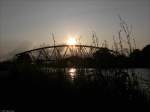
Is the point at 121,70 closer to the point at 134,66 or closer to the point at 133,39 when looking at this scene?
the point at 134,66

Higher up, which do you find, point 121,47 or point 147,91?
point 121,47

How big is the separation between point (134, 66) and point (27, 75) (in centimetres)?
277

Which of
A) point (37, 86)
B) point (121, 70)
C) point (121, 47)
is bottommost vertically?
point (37, 86)

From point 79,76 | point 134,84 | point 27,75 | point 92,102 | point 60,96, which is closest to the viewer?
point 92,102

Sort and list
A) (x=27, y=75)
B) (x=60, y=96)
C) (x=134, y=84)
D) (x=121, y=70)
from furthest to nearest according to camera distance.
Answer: (x=27, y=75) < (x=121, y=70) < (x=134, y=84) < (x=60, y=96)

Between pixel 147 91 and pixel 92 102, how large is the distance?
166 centimetres

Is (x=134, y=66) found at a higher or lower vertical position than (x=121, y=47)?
lower

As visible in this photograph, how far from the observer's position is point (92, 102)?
14.1 ft

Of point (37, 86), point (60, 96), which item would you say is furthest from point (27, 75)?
point (60, 96)

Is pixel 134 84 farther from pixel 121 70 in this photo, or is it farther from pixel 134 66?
pixel 134 66

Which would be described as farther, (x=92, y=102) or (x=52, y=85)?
(x=52, y=85)

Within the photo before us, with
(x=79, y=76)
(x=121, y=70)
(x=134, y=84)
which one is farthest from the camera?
(x=79, y=76)

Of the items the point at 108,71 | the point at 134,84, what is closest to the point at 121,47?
the point at 108,71

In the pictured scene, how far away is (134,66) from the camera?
19.1 ft
